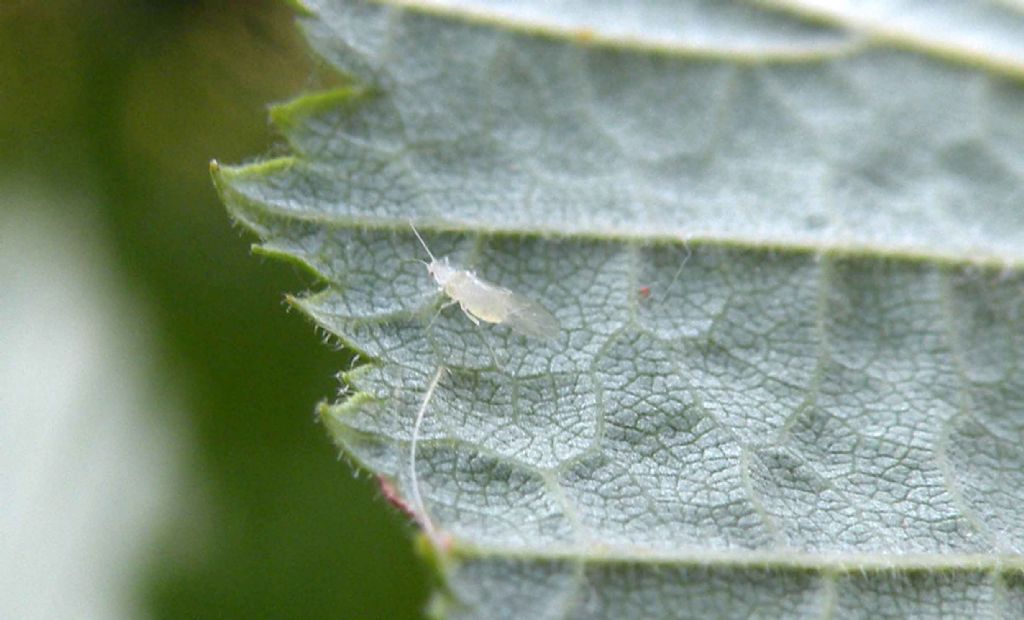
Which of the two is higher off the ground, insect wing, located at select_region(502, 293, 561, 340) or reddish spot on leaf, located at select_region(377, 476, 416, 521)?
insect wing, located at select_region(502, 293, 561, 340)

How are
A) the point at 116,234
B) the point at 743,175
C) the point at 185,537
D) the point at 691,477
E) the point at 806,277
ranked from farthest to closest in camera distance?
the point at 116,234
the point at 185,537
the point at 743,175
the point at 806,277
the point at 691,477

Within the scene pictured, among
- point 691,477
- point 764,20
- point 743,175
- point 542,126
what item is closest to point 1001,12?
point 764,20

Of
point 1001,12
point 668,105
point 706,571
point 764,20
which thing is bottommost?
point 706,571

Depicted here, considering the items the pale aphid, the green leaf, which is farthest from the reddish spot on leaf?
the pale aphid

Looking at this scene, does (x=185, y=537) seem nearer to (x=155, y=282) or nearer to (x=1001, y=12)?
(x=155, y=282)

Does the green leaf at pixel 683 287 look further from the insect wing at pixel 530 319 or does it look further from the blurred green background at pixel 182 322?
the blurred green background at pixel 182 322

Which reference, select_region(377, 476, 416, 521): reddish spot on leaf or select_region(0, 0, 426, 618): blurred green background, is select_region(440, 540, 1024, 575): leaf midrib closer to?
select_region(377, 476, 416, 521): reddish spot on leaf

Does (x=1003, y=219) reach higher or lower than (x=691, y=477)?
higher
